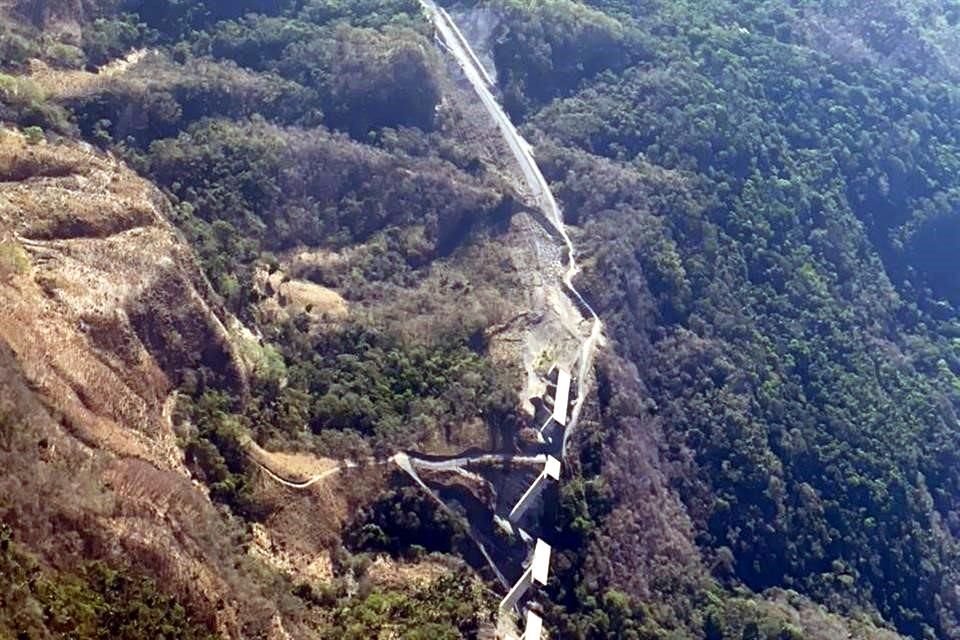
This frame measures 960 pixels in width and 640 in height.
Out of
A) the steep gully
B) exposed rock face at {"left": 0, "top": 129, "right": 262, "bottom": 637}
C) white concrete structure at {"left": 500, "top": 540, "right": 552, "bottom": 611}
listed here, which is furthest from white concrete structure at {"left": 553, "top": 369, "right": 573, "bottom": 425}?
exposed rock face at {"left": 0, "top": 129, "right": 262, "bottom": 637}

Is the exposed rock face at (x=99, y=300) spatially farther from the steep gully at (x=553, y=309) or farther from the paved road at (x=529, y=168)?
the paved road at (x=529, y=168)

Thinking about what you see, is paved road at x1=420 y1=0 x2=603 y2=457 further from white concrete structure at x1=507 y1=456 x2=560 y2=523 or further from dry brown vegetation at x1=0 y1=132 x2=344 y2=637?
dry brown vegetation at x1=0 y1=132 x2=344 y2=637

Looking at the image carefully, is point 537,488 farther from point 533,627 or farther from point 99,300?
point 99,300

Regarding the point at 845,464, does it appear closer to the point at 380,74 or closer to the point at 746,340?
the point at 746,340

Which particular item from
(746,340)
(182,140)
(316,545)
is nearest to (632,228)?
(746,340)

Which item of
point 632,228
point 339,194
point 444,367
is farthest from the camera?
point 632,228

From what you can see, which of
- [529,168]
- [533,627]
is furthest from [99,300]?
[529,168]
